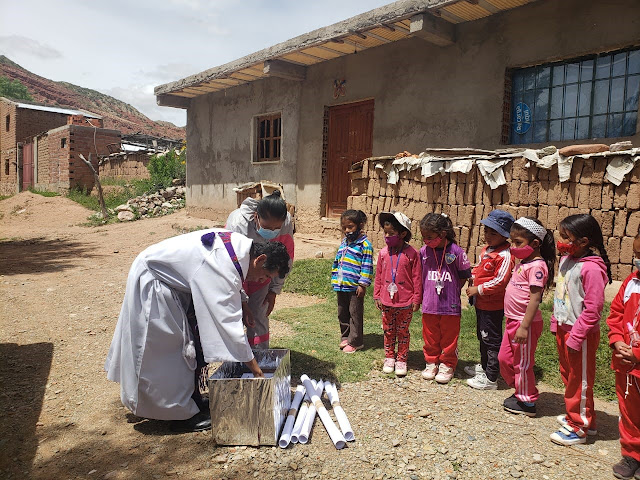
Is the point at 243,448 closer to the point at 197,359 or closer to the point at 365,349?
the point at 197,359

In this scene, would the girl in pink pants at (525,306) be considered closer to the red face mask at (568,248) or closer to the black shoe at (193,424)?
the red face mask at (568,248)

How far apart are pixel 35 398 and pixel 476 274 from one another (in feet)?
11.4

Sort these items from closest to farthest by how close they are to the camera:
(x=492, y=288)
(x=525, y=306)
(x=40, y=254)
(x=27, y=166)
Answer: (x=525, y=306) → (x=492, y=288) → (x=40, y=254) → (x=27, y=166)

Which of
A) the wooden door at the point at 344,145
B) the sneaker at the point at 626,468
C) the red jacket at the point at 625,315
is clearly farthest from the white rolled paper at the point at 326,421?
the wooden door at the point at 344,145

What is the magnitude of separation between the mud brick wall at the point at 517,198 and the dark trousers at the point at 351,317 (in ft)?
8.86

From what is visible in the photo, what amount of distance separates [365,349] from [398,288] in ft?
2.98

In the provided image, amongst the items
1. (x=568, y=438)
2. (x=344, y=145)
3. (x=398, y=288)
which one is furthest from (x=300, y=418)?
(x=344, y=145)

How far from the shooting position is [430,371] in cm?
380

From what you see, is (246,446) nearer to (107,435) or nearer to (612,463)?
(107,435)

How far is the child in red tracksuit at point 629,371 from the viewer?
2432 millimetres

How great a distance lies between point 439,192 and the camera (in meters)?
6.85

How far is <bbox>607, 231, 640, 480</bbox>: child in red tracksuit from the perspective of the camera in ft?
7.98

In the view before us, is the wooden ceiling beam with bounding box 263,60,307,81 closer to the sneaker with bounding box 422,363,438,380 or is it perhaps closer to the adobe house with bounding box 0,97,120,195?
the sneaker with bounding box 422,363,438,380

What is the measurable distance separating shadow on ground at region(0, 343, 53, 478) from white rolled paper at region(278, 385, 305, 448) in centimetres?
139
